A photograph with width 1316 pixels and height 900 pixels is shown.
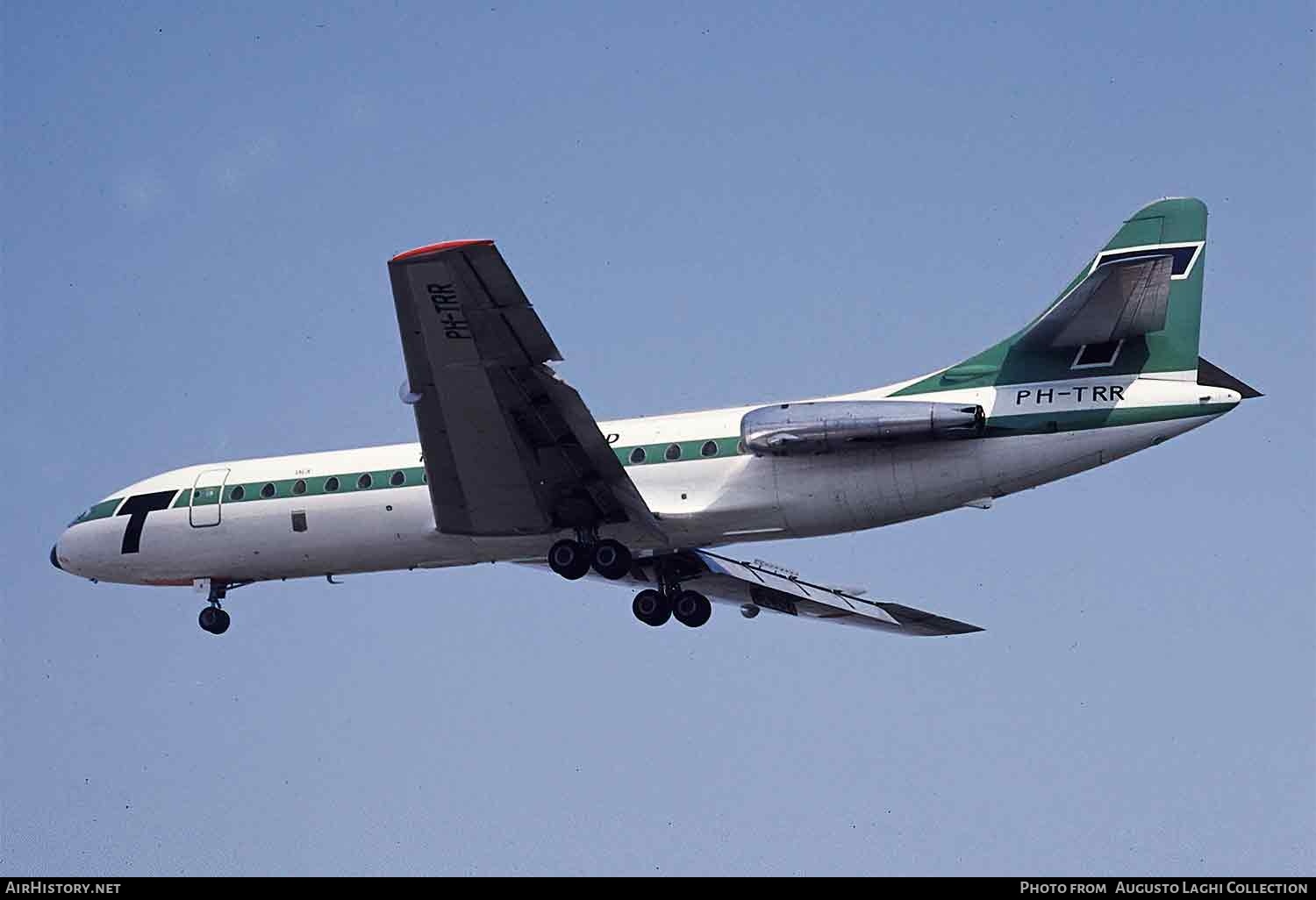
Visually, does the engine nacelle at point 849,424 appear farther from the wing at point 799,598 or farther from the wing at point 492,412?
the wing at point 799,598

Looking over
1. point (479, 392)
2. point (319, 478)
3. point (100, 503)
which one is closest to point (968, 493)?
point (479, 392)

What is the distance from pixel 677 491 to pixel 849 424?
11.5 feet

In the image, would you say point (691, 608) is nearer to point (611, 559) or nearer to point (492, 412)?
point (611, 559)

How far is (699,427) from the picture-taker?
30938mm

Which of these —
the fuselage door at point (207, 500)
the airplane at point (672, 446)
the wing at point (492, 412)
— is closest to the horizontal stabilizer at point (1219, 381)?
A: the airplane at point (672, 446)

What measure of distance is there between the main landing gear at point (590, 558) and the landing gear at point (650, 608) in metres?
3.35

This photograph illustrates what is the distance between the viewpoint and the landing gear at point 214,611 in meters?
34.6

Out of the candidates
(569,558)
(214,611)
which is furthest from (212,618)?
(569,558)

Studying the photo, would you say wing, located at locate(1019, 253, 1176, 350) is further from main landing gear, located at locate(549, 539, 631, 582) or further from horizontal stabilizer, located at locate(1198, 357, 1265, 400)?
main landing gear, located at locate(549, 539, 631, 582)

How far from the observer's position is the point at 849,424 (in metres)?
28.8

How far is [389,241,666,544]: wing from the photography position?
1029 inches

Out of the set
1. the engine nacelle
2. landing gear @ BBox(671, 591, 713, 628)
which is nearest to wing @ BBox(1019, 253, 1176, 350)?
A: the engine nacelle
